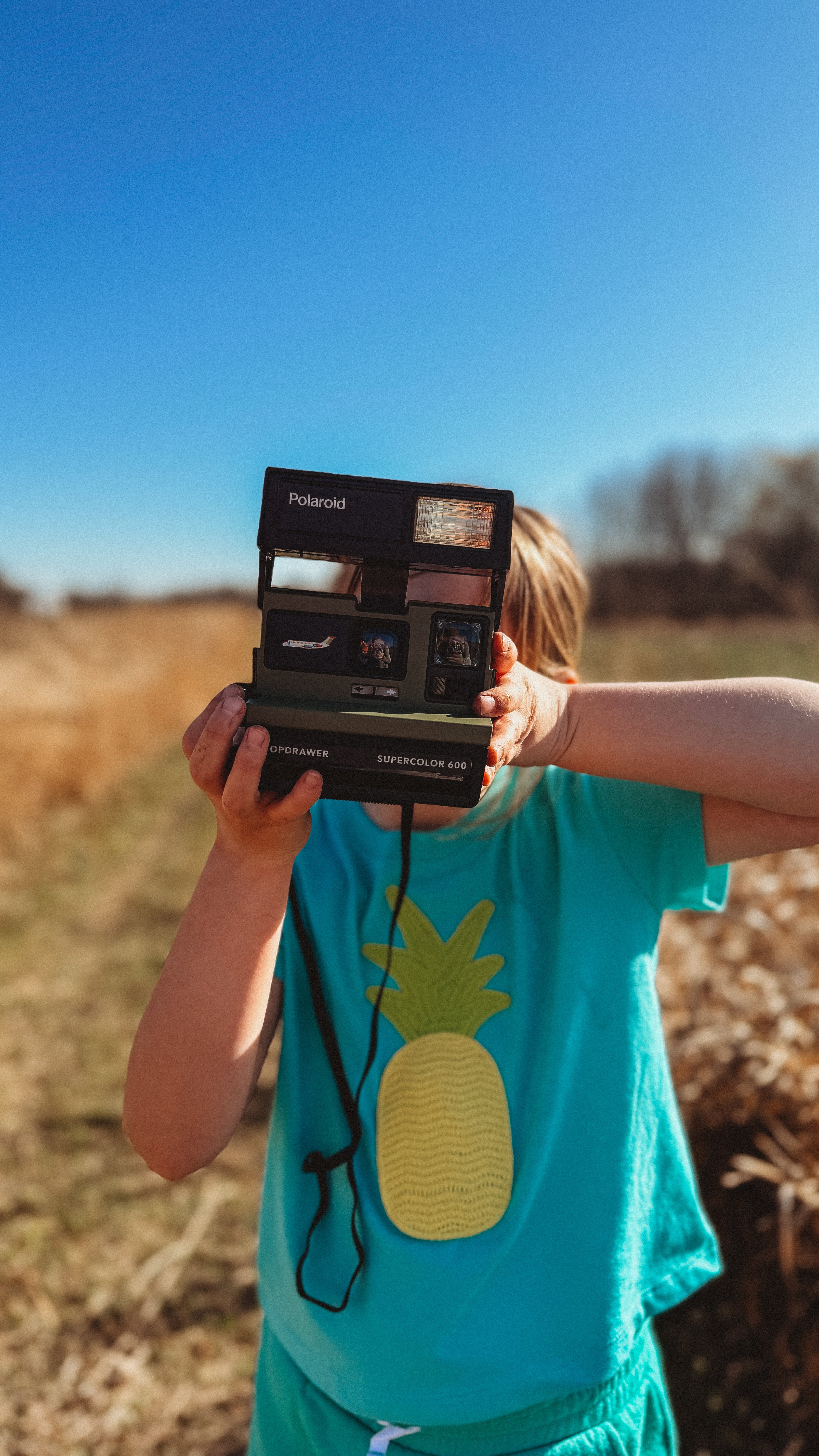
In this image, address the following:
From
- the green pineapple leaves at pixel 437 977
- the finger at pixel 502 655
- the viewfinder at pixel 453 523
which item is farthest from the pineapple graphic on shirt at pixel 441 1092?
the viewfinder at pixel 453 523

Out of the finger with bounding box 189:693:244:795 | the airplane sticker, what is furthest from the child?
the airplane sticker

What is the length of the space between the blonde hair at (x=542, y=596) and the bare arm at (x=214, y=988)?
1.96ft

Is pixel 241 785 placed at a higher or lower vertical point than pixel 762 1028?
higher

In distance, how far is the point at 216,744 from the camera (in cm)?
140

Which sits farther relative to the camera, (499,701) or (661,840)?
(661,840)

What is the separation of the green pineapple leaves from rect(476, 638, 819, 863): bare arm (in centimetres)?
36

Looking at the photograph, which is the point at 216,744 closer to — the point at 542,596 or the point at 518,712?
the point at 518,712

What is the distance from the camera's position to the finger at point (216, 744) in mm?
1400

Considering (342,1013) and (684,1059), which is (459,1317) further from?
(684,1059)

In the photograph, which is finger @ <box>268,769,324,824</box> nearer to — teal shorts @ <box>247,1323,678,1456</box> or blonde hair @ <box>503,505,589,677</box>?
blonde hair @ <box>503,505,589,677</box>

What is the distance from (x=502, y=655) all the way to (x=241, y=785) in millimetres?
453

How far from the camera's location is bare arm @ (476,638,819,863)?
4.99 ft

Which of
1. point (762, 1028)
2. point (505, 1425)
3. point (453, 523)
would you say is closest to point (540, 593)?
point (453, 523)

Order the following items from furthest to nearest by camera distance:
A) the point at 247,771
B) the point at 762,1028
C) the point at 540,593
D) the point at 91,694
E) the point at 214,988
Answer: the point at 91,694 < the point at 762,1028 < the point at 540,593 < the point at 214,988 < the point at 247,771
